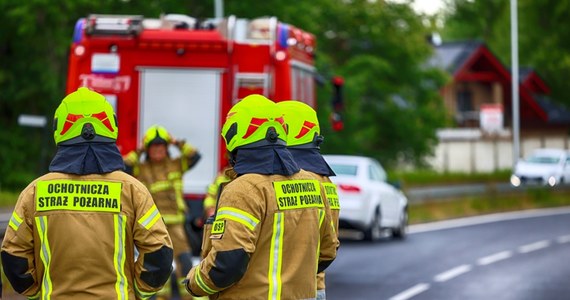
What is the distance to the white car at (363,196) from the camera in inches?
910

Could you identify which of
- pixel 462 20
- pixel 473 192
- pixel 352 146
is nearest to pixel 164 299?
pixel 473 192

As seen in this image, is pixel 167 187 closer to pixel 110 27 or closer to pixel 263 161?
pixel 110 27

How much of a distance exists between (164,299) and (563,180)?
4026 cm

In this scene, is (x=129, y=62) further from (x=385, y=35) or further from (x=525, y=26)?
(x=525, y=26)

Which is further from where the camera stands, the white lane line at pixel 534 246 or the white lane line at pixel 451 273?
the white lane line at pixel 534 246

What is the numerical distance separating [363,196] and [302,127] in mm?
15814

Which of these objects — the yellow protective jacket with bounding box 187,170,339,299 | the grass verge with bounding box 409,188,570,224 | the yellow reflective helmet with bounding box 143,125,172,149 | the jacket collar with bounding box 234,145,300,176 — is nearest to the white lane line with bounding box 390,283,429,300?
the yellow reflective helmet with bounding box 143,125,172,149

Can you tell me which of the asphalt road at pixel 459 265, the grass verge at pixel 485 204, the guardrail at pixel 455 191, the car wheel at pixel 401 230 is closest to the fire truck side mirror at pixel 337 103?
the asphalt road at pixel 459 265

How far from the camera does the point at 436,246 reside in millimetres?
23328

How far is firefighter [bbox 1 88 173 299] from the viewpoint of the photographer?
5988mm

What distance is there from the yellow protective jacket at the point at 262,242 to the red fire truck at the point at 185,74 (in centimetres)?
953

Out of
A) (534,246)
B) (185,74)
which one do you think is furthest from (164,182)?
(534,246)

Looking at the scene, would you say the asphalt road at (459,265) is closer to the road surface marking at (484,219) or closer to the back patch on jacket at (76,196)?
the road surface marking at (484,219)

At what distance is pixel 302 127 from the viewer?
24.5 feet
